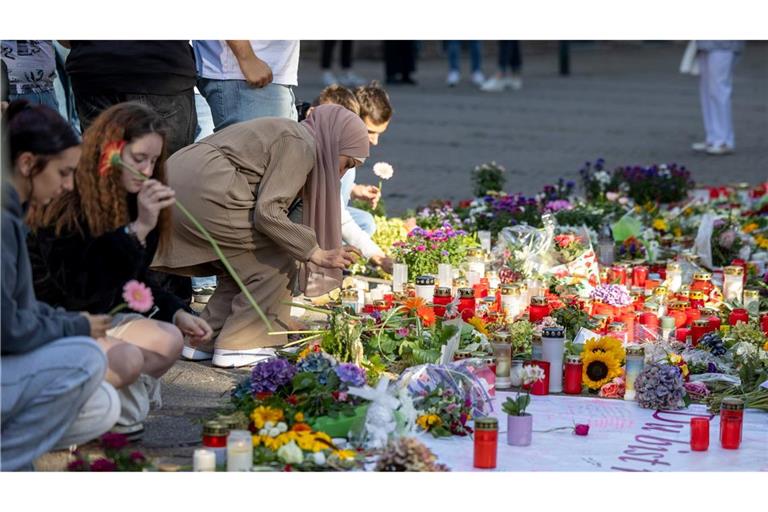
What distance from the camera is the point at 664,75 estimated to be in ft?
59.3

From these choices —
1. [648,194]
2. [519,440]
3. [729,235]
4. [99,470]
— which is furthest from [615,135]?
[99,470]

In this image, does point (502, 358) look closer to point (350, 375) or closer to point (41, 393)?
point (350, 375)

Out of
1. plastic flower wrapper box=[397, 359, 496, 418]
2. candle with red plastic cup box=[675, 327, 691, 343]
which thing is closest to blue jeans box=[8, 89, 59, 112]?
plastic flower wrapper box=[397, 359, 496, 418]

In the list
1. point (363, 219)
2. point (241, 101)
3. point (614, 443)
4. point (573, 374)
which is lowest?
point (614, 443)

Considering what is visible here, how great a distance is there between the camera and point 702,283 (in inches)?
224

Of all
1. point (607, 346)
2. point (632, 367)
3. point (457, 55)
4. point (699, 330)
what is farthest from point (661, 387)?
point (457, 55)

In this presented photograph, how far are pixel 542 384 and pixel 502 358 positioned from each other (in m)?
0.18

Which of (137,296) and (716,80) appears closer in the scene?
(137,296)

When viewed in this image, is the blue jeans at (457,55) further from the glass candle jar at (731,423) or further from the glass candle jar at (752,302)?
the glass candle jar at (731,423)

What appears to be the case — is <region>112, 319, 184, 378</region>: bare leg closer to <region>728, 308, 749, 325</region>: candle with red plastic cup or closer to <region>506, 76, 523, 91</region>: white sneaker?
<region>728, 308, 749, 325</region>: candle with red plastic cup

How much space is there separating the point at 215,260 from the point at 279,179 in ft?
1.38

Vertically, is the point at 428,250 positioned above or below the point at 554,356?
above

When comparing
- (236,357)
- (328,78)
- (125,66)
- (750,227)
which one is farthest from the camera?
(328,78)
